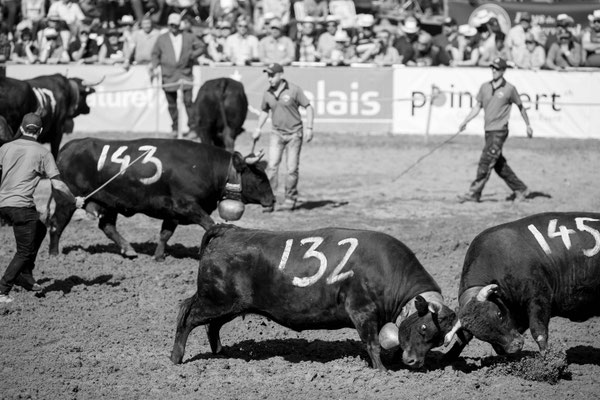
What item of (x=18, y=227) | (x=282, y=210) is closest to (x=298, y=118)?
(x=282, y=210)

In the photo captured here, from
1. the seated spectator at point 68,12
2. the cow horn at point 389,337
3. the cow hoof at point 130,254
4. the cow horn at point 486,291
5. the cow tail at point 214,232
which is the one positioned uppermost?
the seated spectator at point 68,12

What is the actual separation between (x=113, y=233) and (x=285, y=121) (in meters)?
3.89

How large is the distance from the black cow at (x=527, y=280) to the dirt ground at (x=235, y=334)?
1.48ft

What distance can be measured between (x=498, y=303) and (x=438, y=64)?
→ 47.7 feet

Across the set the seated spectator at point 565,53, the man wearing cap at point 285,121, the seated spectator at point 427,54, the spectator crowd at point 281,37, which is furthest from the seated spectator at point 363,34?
the man wearing cap at point 285,121

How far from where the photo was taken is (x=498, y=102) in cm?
1619

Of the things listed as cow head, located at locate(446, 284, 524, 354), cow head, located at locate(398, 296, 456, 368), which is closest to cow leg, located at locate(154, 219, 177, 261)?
cow head, located at locate(398, 296, 456, 368)

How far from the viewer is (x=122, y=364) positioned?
8.98m

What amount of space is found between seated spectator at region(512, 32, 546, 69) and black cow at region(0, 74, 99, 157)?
920 cm

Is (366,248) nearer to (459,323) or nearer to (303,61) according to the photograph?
(459,323)

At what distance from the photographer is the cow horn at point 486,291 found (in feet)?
27.7

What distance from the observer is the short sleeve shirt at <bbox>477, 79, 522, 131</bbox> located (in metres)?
16.2

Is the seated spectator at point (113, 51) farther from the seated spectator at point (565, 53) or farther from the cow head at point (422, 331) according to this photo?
the cow head at point (422, 331)

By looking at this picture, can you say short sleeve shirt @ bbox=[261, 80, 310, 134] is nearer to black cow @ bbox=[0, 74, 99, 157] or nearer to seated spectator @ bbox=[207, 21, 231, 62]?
black cow @ bbox=[0, 74, 99, 157]
